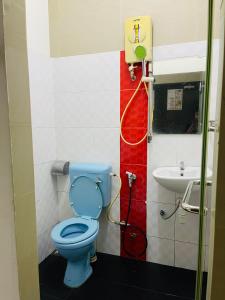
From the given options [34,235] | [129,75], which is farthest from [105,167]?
[34,235]

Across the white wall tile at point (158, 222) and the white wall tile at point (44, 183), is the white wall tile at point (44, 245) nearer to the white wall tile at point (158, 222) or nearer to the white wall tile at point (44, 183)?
the white wall tile at point (44, 183)

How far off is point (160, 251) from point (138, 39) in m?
1.79

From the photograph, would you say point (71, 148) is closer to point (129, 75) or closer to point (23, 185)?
point (129, 75)

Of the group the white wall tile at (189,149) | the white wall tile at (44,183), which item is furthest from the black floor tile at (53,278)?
the white wall tile at (189,149)

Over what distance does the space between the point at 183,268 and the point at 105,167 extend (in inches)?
42.8

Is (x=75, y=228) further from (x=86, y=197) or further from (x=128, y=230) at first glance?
(x=128, y=230)

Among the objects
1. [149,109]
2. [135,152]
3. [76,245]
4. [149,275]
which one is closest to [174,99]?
[149,109]

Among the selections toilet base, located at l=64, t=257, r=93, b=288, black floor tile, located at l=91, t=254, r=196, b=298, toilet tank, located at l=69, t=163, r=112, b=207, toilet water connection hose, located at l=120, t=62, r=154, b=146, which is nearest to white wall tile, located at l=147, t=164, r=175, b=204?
toilet water connection hose, located at l=120, t=62, r=154, b=146

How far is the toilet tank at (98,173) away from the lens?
6.51 feet

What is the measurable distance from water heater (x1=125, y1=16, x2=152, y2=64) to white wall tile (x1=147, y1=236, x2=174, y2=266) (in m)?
1.53

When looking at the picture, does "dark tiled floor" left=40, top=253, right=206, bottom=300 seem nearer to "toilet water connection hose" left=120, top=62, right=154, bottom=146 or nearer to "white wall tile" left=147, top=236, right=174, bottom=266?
"white wall tile" left=147, top=236, right=174, bottom=266

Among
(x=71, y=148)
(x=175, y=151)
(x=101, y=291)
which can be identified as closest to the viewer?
(x=101, y=291)

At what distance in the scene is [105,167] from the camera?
2010 millimetres

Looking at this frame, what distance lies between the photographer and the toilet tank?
198 cm
